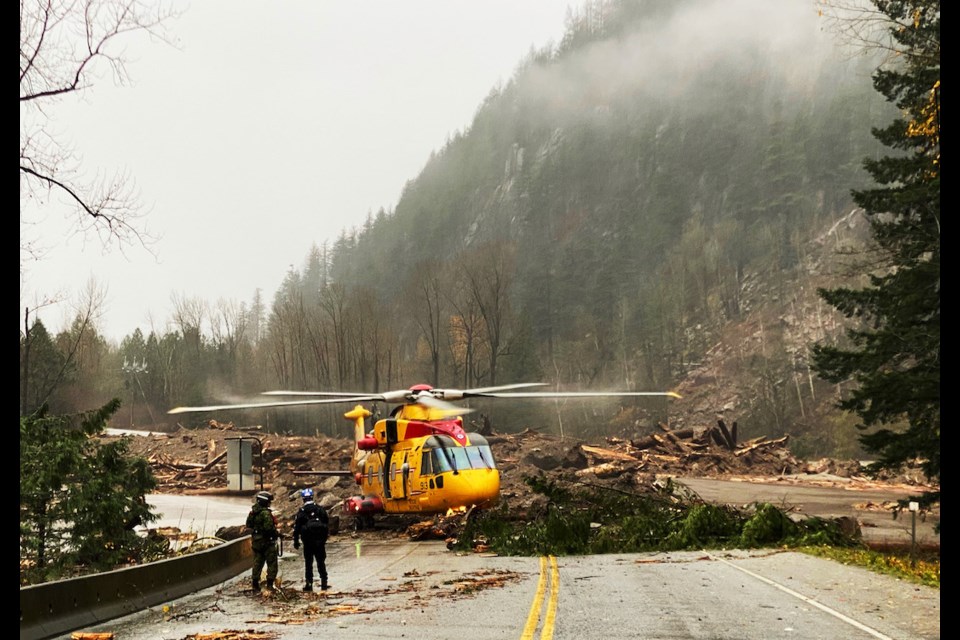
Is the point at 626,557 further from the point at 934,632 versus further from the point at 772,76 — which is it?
the point at 772,76

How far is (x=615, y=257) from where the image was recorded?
12038 centimetres

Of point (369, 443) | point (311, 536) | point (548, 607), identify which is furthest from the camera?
point (369, 443)

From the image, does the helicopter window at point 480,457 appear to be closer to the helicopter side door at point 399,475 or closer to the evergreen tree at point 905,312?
the helicopter side door at point 399,475

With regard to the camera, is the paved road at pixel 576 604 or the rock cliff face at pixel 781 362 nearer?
the paved road at pixel 576 604

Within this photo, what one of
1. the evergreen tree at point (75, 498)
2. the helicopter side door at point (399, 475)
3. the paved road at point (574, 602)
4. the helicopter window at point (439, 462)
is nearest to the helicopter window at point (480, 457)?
the helicopter window at point (439, 462)

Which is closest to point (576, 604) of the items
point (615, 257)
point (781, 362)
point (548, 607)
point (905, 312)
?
point (548, 607)

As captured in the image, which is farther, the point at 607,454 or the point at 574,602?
the point at 607,454

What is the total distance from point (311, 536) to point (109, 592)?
163 inches

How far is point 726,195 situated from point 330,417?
64.5 meters

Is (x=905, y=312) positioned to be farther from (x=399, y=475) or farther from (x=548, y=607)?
(x=548, y=607)

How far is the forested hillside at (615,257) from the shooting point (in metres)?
85.2

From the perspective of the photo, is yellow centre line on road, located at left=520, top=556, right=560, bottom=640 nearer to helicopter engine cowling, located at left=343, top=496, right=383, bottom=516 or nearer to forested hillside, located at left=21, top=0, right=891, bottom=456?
helicopter engine cowling, located at left=343, top=496, right=383, bottom=516

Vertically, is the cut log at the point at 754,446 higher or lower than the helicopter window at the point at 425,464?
lower

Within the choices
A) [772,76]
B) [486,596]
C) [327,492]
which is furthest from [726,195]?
[486,596]
